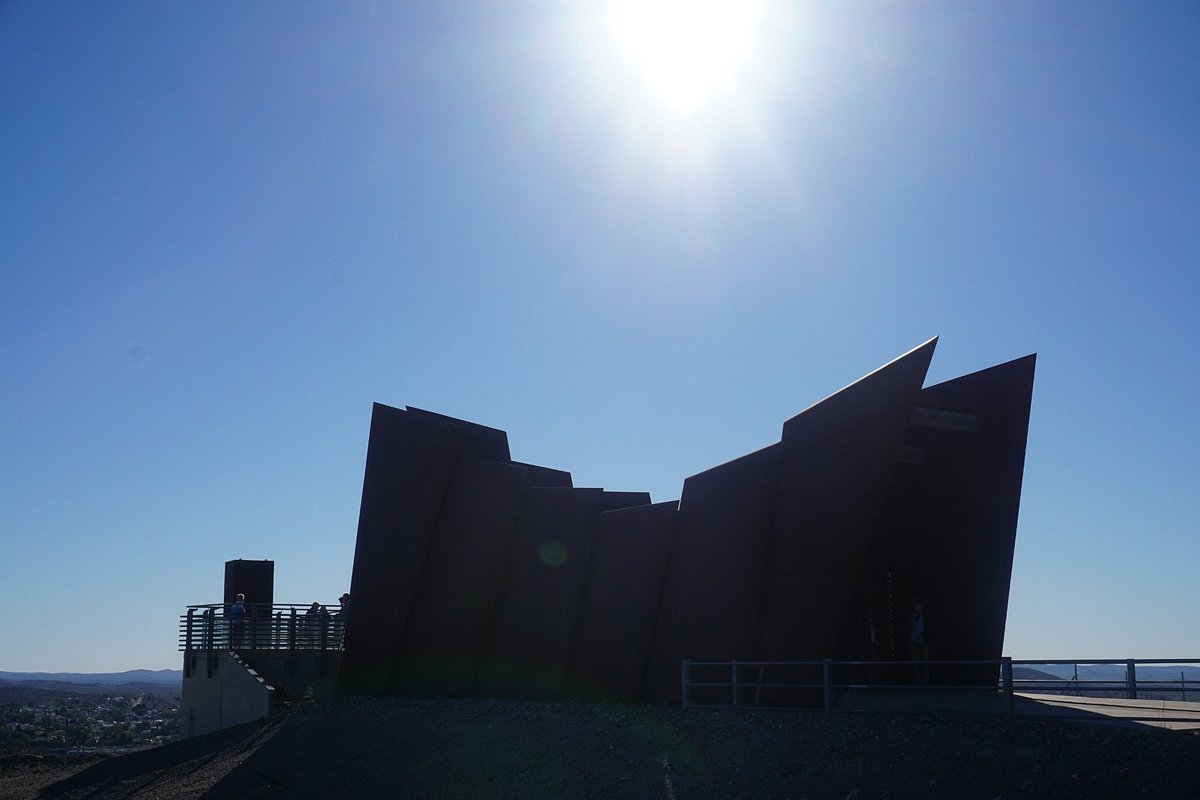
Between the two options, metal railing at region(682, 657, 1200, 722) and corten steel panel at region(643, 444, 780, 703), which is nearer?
metal railing at region(682, 657, 1200, 722)

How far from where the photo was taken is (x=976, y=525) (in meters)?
18.9

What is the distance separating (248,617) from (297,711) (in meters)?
5.53

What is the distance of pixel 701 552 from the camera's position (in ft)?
65.6

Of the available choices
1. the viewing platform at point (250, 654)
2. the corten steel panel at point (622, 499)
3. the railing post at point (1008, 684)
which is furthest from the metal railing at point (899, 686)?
the viewing platform at point (250, 654)

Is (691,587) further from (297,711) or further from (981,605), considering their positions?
(297,711)

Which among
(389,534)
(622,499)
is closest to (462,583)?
(389,534)

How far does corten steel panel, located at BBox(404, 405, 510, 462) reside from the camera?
25.7 metres

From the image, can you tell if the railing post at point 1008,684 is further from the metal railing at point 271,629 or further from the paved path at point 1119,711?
the metal railing at point 271,629

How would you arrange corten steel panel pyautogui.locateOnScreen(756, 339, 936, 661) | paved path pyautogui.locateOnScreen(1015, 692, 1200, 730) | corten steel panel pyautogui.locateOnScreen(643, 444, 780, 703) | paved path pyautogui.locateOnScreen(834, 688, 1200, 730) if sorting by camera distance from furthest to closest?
corten steel panel pyautogui.locateOnScreen(643, 444, 780, 703)
corten steel panel pyautogui.locateOnScreen(756, 339, 936, 661)
paved path pyautogui.locateOnScreen(834, 688, 1200, 730)
paved path pyautogui.locateOnScreen(1015, 692, 1200, 730)

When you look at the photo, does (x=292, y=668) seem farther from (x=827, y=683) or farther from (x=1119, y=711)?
(x=1119, y=711)

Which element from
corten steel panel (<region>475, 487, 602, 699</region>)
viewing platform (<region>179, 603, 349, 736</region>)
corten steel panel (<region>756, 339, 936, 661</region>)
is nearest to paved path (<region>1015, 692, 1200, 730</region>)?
corten steel panel (<region>756, 339, 936, 661</region>)

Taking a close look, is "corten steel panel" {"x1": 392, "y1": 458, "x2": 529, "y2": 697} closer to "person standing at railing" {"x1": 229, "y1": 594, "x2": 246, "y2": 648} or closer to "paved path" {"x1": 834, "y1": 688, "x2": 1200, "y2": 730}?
"person standing at railing" {"x1": 229, "y1": 594, "x2": 246, "y2": 648}

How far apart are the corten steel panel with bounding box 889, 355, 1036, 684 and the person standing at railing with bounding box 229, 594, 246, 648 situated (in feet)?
62.2

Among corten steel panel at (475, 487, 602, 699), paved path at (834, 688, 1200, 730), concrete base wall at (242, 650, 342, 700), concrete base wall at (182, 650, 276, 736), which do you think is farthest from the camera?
concrete base wall at (242, 650, 342, 700)
